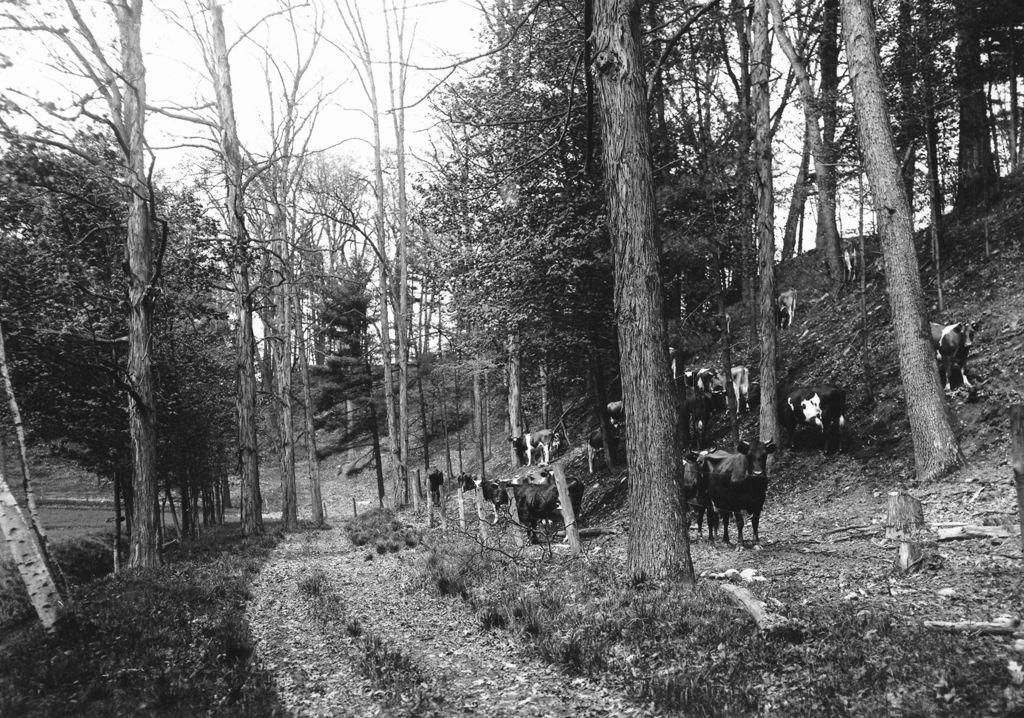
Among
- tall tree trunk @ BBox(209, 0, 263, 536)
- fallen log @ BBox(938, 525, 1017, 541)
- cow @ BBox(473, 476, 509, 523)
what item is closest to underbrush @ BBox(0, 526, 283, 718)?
fallen log @ BBox(938, 525, 1017, 541)

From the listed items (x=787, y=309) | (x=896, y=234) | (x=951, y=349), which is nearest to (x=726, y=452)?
(x=896, y=234)

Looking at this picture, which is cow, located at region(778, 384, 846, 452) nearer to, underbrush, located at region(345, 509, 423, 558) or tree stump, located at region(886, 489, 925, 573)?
tree stump, located at region(886, 489, 925, 573)

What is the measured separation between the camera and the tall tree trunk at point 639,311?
6684 millimetres

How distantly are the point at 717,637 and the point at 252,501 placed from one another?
1553 cm

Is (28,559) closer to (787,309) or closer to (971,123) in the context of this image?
(787,309)

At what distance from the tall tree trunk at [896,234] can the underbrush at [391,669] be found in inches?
352

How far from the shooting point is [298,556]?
13.6 meters

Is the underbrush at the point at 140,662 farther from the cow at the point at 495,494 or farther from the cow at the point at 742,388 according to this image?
the cow at the point at 742,388

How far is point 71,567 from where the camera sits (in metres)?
17.1

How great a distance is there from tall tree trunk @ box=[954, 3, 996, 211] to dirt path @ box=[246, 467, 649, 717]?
20.4m

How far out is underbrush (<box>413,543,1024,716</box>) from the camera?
151 inches

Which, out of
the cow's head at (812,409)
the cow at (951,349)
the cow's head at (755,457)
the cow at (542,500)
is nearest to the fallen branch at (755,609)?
the cow's head at (755,457)

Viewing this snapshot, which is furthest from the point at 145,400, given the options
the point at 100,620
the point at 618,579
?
the point at 618,579

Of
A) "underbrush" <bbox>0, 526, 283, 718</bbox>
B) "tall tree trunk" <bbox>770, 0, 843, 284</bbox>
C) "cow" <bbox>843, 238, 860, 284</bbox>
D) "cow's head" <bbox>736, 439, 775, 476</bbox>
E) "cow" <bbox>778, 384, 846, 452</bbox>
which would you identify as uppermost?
"tall tree trunk" <bbox>770, 0, 843, 284</bbox>
